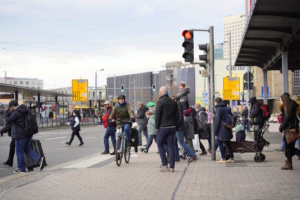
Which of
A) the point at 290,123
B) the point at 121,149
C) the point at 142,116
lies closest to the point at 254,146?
the point at 290,123

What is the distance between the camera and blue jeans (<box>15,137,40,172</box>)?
10938mm

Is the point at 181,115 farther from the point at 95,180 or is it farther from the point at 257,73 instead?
the point at 257,73

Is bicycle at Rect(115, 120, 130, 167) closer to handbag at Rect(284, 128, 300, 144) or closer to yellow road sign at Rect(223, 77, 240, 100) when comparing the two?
handbag at Rect(284, 128, 300, 144)

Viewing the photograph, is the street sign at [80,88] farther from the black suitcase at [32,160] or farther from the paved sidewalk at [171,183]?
the paved sidewalk at [171,183]

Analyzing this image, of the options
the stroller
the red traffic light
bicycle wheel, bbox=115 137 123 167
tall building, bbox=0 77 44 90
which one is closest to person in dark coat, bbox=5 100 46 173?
bicycle wheel, bbox=115 137 123 167

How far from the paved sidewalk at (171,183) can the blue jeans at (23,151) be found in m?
1.33

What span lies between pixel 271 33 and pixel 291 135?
5.73 m

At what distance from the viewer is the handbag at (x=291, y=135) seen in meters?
10.1

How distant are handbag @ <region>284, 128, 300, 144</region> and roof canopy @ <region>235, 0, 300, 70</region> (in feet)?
10.1

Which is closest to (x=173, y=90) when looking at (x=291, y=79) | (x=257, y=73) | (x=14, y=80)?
(x=257, y=73)

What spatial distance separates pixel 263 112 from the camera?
1534 cm

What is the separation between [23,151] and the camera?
36.3ft

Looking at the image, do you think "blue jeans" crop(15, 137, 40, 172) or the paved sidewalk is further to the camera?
"blue jeans" crop(15, 137, 40, 172)

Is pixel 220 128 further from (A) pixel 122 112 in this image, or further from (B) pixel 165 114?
(A) pixel 122 112
